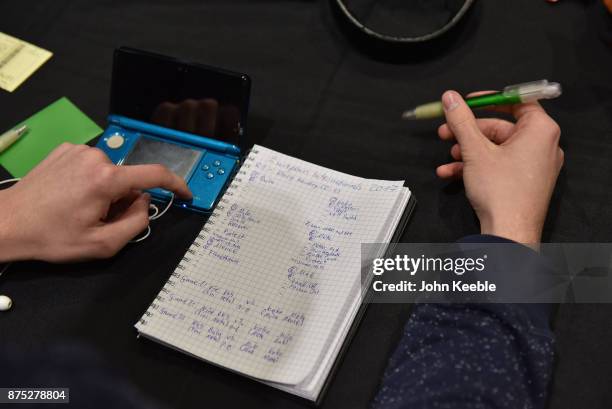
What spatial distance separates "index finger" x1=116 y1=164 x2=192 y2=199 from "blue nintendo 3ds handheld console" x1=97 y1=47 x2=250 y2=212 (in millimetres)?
50

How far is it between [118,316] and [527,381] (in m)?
0.51

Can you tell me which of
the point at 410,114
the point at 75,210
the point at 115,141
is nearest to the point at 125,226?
the point at 75,210

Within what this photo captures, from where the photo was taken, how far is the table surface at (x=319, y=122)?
68cm

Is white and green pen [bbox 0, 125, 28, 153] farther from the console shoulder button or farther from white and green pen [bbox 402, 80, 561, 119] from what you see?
white and green pen [bbox 402, 80, 561, 119]

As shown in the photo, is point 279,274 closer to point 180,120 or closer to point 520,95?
point 180,120

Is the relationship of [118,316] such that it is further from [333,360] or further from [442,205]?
[442,205]

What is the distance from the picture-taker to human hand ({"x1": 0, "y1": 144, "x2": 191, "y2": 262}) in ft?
2.33

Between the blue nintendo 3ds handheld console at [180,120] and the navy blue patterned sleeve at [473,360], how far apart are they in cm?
35

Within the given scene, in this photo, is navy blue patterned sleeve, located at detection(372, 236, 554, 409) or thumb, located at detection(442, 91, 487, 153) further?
thumb, located at detection(442, 91, 487, 153)

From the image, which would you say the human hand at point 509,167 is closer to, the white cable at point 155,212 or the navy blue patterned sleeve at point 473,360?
the navy blue patterned sleeve at point 473,360

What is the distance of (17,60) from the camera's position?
0.97 meters

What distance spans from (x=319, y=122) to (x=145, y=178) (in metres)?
0.30

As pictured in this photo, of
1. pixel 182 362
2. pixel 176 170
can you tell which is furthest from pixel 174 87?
pixel 182 362

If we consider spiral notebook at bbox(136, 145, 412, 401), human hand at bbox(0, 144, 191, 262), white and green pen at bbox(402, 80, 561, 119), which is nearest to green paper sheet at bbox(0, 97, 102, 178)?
human hand at bbox(0, 144, 191, 262)
